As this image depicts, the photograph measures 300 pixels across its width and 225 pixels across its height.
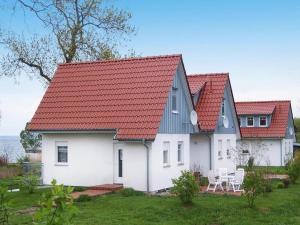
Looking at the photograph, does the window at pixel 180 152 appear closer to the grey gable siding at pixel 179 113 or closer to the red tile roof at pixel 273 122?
the grey gable siding at pixel 179 113

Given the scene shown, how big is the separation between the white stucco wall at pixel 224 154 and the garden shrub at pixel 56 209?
82.0 ft

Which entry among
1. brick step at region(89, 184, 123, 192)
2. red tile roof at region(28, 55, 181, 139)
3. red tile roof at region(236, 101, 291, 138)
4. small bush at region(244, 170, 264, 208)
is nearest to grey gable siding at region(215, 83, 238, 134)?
red tile roof at region(28, 55, 181, 139)

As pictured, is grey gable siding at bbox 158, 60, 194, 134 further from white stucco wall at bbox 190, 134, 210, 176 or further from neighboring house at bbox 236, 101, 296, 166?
neighboring house at bbox 236, 101, 296, 166

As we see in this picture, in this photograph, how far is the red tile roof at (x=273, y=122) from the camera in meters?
46.9

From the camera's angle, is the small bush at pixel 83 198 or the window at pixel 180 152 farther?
Answer: the window at pixel 180 152

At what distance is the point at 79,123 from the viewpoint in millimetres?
24562

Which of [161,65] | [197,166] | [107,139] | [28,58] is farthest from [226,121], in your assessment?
[28,58]

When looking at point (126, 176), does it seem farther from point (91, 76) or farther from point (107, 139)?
point (91, 76)

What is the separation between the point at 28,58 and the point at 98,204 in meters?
25.6

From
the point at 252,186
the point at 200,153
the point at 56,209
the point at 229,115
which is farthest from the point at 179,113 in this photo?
the point at 56,209

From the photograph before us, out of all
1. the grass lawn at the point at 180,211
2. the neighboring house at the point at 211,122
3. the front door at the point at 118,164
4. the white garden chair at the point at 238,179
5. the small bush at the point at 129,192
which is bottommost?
the grass lawn at the point at 180,211

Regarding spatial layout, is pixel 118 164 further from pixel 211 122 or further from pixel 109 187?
pixel 211 122

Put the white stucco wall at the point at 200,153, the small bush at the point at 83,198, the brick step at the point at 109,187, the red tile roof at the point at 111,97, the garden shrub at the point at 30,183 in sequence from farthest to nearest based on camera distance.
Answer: the white stucco wall at the point at 200,153 → the red tile roof at the point at 111,97 → the brick step at the point at 109,187 → the garden shrub at the point at 30,183 → the small bush at the point at 83,198

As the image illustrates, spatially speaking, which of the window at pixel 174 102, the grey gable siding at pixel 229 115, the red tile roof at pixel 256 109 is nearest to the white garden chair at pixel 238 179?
the window at pixel 174 102
